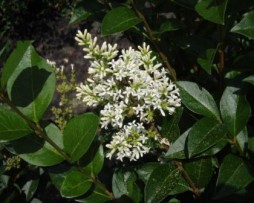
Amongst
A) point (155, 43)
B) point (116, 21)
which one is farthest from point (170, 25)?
point (116, 21)

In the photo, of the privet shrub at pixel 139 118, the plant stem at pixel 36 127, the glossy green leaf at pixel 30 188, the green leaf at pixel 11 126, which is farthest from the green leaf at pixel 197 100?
the glossy green leaf at pixel 30 188

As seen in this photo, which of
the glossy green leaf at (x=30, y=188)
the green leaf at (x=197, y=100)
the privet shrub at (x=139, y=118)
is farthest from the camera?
the glossy green leaf at (x=30, y=188)

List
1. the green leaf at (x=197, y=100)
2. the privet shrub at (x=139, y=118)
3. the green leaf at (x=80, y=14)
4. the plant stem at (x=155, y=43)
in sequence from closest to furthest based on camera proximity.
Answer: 1. the privet shrub at (x=139, y=118)
2. the green leaf at (x=197, y=100)
3. the plant stem at (x=155, y=43)
4. the green leaf at (x=80, y=14)

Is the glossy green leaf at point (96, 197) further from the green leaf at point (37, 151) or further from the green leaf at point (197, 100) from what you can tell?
the green leaf at point (197, 100)

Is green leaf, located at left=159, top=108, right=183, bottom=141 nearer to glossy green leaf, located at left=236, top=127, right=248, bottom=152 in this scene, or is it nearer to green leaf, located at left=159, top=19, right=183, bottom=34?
glossy green leaf, located at left=236, top=127, right=248, bottom=152

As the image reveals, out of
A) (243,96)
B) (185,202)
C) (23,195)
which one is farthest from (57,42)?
(243,96)

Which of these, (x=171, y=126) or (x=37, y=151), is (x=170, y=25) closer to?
(x=171, y=126)
